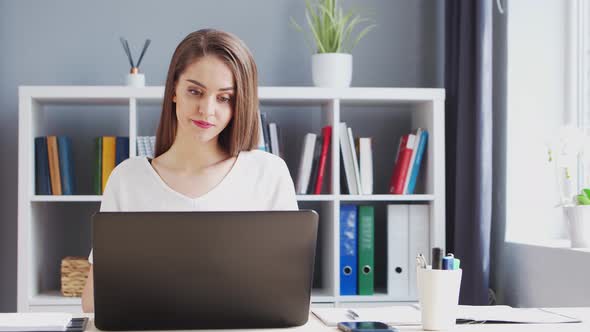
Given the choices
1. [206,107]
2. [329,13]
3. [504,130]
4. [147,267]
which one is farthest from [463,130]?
[147,267]

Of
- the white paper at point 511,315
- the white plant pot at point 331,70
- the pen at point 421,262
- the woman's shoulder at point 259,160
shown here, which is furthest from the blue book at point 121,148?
the pen at point 421,262

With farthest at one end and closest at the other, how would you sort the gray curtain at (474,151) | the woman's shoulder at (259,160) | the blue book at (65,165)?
the blue book at (65,165) < the gray curtain at (474,151) < the woman's shoulder at (259,160)

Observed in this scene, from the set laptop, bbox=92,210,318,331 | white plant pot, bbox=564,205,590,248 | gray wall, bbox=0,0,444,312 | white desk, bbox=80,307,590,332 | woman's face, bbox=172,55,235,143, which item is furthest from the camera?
gray wall, bbox=0,0,444,312

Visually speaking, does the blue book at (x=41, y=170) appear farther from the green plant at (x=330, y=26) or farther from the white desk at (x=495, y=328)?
the white desk at (x=495, y=328)

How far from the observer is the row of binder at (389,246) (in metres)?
3.24

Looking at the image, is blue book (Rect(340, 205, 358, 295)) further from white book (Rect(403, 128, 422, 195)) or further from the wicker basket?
the wicker basket

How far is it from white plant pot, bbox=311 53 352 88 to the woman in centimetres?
112

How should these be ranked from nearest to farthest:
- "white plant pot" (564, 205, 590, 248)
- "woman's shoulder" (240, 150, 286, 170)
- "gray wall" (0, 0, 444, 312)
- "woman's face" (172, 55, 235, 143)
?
"woman's face" (172, 55, 235, 143) → "woman's shoulder" (240, 150, 286, 170) → "white plant pot" (564, 205, 590, 248) → "gray wall" (0, 0, 444, 312)

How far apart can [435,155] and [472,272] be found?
0.48 metres

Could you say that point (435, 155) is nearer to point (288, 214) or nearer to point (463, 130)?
point (463, 130)

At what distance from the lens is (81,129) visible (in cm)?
348

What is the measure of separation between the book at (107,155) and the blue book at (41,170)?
21cm

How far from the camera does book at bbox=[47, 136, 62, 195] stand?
320 centimetres

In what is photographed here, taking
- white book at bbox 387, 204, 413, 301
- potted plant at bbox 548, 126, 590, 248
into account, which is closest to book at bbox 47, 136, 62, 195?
white book at bbox 387, 204, 413, 301
